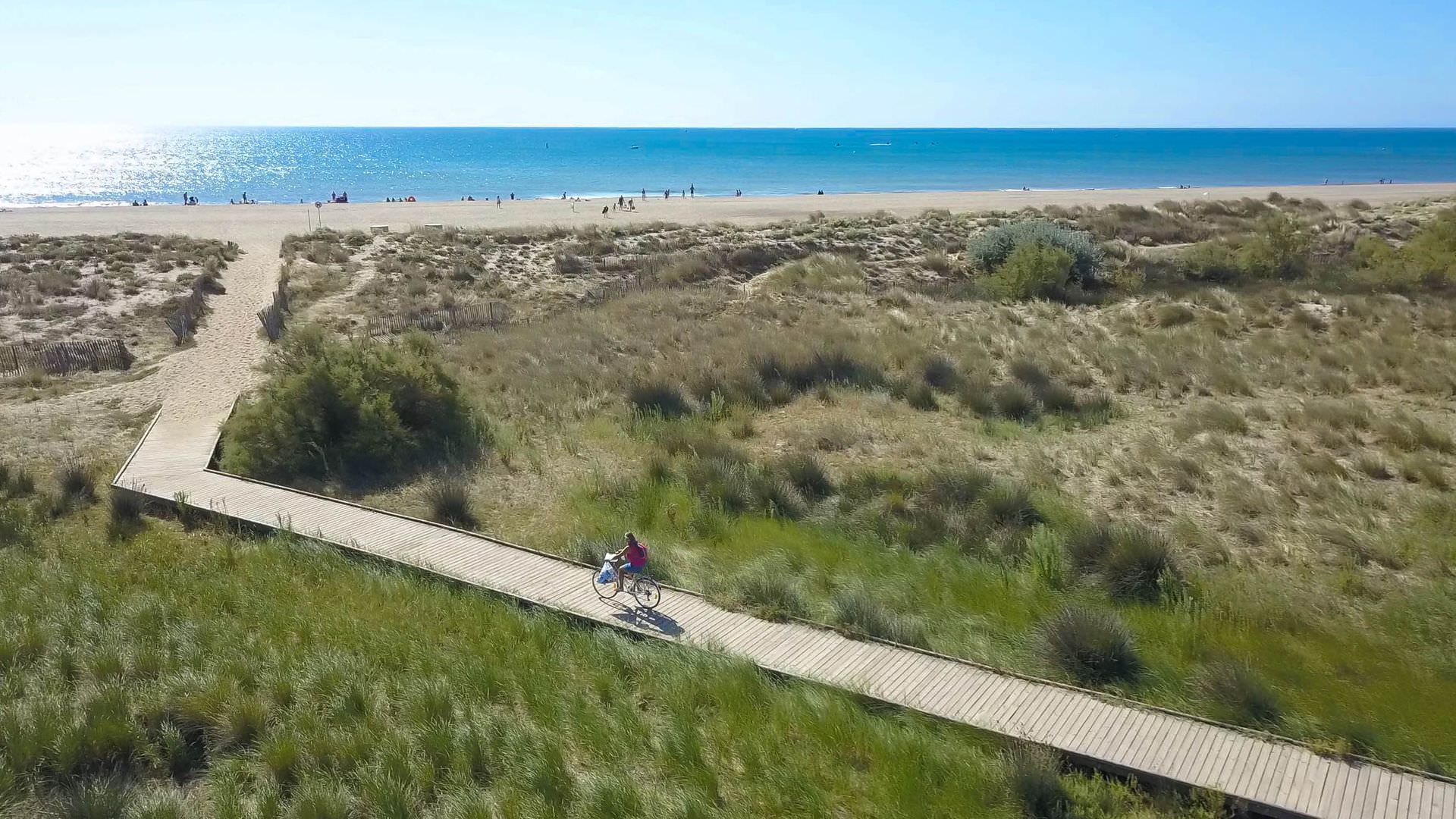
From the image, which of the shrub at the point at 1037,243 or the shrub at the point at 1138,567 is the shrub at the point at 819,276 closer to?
the shrub at the point at 1037,243

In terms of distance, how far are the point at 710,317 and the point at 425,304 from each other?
9335 mm

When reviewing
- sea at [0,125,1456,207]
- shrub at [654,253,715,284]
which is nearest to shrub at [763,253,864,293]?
shrub at [654,253,715,284]

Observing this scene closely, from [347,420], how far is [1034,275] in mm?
19870

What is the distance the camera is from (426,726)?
8.12 meters

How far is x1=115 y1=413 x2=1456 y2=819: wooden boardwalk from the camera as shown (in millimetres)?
6965

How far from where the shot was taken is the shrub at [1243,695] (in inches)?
316

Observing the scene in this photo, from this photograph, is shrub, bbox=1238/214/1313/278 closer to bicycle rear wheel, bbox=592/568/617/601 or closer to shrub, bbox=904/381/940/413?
shrub, bbox=904/381/940/413

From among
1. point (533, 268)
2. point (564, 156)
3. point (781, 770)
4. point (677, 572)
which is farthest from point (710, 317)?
point (564, 156)

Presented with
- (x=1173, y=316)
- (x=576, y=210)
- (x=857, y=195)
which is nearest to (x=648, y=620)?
(x=1173, y=316)

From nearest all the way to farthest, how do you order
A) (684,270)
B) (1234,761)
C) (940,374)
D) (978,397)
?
(1234,761)
(978,397)
(940,374)
(684,270)

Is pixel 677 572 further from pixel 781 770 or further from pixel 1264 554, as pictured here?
pixel 1264 554

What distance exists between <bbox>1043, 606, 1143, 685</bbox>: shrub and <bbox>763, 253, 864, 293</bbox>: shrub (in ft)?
68.0

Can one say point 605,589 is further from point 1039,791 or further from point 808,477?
point 1039,791

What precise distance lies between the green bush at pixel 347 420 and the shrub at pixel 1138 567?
10.0 metres
